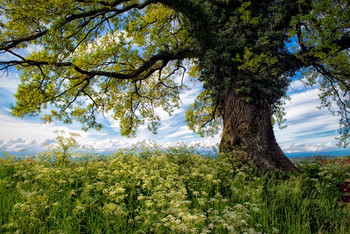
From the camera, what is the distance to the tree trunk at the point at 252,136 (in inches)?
301

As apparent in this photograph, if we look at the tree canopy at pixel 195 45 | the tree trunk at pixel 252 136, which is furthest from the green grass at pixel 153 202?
the tree canopy at pixel 195 45

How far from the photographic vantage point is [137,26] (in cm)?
1053

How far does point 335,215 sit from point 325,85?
8452mm

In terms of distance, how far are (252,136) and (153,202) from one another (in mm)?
5370

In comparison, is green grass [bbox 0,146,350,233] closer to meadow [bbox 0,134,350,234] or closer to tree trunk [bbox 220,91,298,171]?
meadow [bbox 0,134,350,234]

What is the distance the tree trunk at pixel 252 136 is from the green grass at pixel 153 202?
0.73 metres

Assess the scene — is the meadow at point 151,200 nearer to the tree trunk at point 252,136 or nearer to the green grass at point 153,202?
the green grass at point 153,202

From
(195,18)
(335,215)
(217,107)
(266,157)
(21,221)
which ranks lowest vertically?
(335,215)

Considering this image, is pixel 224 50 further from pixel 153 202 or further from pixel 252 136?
pixel 153 202

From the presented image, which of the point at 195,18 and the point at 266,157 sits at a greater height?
the point at 195,18

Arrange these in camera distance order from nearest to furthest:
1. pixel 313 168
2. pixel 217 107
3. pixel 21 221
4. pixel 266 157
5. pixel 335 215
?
pixel 21 221 → pixel 335 215 → pixel 313 168 → pixel 266 157 → pixel 217 107

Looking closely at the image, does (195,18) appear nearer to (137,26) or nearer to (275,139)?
(137,26)

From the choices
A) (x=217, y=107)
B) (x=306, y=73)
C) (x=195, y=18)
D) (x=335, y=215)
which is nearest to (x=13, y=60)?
(x=195, y=18)

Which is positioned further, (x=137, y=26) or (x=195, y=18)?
(x=137, y=26)
